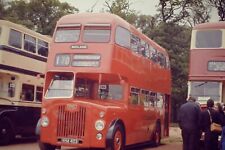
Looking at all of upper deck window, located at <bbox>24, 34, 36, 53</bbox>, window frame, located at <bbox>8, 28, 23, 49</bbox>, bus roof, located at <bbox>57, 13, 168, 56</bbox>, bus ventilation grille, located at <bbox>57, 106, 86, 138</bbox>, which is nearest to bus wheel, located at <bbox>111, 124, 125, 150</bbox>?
bus ventilation grille, located at <bbox>57, 106, 86, 138</bbox>

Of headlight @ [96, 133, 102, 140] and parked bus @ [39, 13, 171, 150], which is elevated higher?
parked bus @ [39, 13, 171, 150]

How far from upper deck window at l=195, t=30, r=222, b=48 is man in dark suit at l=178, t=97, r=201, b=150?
5595mm

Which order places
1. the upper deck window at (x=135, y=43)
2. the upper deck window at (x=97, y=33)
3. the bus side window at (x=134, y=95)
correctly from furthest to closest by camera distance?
1. the upper deck window at (x=135, y=43)
2. the bus side window at (x=134, y=95)
3. the upper deck window at (x=97, y=33)

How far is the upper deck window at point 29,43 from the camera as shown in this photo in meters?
18.7

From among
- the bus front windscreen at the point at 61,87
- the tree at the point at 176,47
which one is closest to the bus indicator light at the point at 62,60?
the bus front windscreen at the point at 61,87

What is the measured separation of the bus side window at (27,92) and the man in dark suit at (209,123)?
302 inches

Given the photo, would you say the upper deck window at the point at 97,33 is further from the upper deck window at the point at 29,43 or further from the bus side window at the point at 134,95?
the upper deck window at the point at 29,43

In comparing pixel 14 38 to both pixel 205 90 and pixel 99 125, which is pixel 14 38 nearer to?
pixel 99 125

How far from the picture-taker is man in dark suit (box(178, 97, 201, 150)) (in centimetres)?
1341

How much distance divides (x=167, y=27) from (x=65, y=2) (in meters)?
11.0

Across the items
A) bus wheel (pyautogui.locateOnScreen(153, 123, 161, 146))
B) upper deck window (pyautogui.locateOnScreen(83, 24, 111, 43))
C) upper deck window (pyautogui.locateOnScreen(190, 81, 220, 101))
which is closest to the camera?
upper deck window (pyautogui.locateOnScreen(83, 24, 111, 43))

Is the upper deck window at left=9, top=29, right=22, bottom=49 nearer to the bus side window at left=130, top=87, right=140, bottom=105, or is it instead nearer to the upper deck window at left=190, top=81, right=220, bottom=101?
the bus side window at left=130, top=87, right=140, bottom=105

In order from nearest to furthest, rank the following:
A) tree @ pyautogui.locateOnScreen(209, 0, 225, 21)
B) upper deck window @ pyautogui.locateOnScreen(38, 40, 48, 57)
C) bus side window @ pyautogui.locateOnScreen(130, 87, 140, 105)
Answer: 1. bus side window @ pyautogui.locateOnScreen(130, 87, 140, 105)
2. upper deck window @ pyautogui.locateOnScreen(38, 40, 48, 57)
3. tree @ pyautogui.locateOnScreen(209, 0, 225, 21)

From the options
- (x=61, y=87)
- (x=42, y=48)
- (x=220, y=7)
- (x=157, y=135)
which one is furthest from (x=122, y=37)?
(x=220, y=7)
